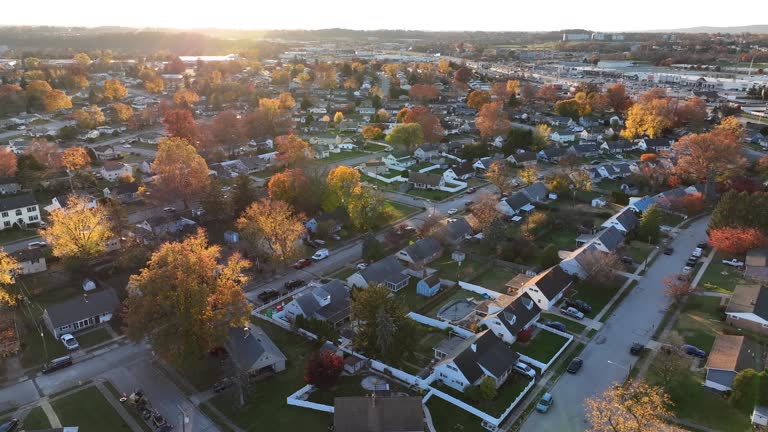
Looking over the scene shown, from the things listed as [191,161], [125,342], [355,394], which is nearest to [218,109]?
[191,161]

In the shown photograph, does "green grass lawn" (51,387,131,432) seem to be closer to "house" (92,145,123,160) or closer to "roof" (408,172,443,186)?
"roof" (408,172,443,186)

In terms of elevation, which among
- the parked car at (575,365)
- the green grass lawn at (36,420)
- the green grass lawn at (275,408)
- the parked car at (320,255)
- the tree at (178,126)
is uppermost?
Result: the tree at (178,126)

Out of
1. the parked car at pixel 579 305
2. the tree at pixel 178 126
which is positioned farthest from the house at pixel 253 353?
the tree at pixel 178 126

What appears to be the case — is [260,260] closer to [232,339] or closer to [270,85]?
[232,339]

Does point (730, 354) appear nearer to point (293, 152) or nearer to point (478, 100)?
point (293, 152)

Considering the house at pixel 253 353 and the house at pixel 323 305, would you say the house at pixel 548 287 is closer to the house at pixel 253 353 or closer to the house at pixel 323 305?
the house at pixel 323 305

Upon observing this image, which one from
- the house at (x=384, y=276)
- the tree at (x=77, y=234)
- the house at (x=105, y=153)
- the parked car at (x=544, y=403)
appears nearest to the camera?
the parked car at (x=544, y=403)

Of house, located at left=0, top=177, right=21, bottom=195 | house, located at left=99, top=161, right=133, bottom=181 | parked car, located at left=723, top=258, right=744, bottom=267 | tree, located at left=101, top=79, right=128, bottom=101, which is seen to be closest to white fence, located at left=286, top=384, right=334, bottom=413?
parked car, located at left=723, top=258, right=744, bottom=267
